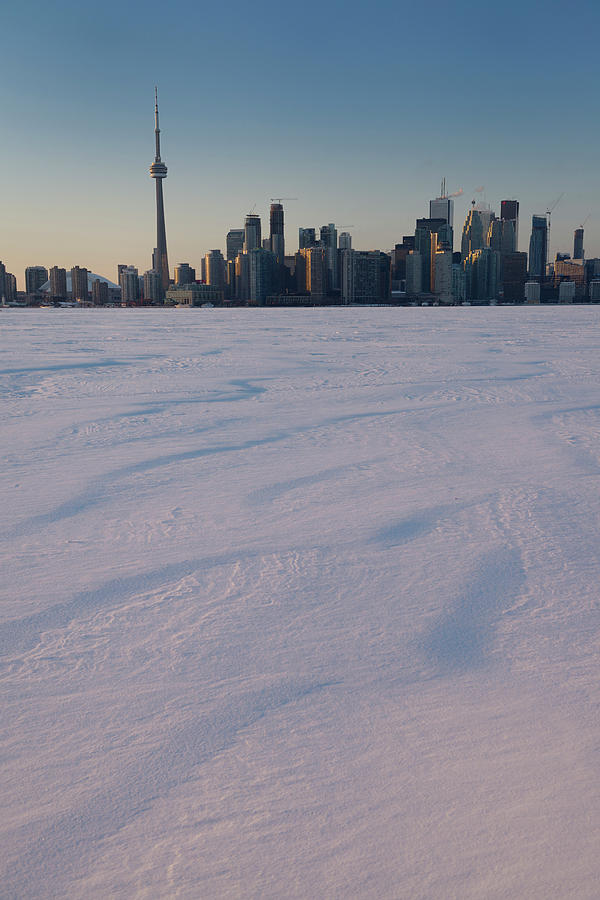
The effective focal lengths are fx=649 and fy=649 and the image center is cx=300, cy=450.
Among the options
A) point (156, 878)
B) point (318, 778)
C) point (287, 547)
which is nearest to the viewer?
point (156, 878)

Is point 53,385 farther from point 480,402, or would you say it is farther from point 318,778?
point 318,778

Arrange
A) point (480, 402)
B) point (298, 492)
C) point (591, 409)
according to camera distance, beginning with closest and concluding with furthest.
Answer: point (298, 492)
point (591, 409)
point (480, 402)

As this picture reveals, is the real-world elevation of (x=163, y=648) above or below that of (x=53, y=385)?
below

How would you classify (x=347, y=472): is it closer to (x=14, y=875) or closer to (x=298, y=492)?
(x=298, y=492)

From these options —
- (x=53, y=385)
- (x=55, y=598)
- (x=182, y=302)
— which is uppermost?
(x=182, y=302)

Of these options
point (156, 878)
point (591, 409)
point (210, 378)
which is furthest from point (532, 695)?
point (210, 378)

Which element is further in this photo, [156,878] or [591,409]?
[591,409]

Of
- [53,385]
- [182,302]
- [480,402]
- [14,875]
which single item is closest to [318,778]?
[14,875]
